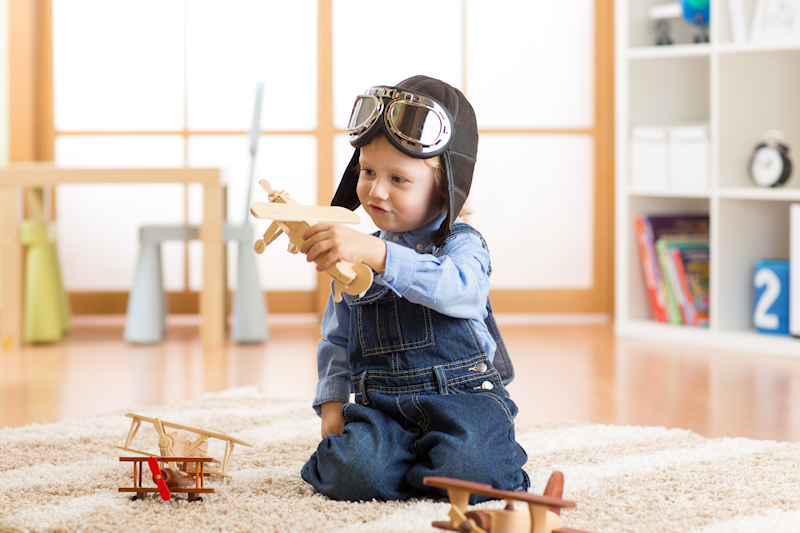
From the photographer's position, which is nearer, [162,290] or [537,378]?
[537,378]

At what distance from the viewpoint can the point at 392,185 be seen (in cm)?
101

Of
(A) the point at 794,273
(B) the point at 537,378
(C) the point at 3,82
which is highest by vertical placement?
(C) the point at 3,82

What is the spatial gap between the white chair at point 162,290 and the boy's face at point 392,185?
1.28 meters

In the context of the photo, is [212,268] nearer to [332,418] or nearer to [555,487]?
[332,418]

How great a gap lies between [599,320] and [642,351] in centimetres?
55

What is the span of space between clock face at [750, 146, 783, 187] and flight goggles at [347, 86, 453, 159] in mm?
1393

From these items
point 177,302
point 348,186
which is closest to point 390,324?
point 348,186

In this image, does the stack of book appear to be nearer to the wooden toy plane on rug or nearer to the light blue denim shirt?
the light blue denim shirt

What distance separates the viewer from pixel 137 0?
2637mm

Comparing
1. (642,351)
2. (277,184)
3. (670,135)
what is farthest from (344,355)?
(277,184)

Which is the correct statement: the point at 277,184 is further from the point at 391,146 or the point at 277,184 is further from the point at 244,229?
the point at 391,146

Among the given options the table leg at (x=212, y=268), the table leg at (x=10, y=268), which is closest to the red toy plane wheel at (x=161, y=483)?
the table leg at (x=212, y=268)

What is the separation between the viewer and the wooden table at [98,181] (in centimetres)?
214

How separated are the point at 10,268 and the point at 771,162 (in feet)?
6.42
